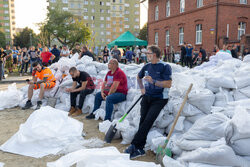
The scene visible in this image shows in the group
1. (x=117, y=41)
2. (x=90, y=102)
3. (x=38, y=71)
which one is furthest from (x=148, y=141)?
(x=117, y=41)

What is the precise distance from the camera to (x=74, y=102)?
5.42 m

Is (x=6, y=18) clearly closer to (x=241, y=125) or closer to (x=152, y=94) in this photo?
(x=152, y=94)

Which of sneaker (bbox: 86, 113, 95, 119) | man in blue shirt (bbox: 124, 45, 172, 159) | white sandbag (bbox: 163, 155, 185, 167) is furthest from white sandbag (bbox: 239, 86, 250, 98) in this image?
sneaker (bbox: 86, 113, 95, 119)

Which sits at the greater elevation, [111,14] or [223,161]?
[111,14]

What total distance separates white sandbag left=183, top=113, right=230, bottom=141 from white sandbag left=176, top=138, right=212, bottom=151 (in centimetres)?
5

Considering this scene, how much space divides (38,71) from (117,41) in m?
12.4

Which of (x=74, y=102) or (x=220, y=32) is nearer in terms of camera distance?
(x=74, y=102)

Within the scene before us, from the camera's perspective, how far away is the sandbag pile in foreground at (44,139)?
10.6 feet

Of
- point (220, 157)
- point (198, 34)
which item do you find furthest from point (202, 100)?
point (198, 34)

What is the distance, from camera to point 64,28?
115ft

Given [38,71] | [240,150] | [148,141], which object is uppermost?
[38,71]

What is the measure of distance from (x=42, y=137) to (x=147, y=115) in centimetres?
159

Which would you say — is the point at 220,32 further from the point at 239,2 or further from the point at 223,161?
the point at 223,161

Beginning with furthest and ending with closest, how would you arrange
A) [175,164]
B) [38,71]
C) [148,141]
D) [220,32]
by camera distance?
1. [220,32]
2. [38,71]
3. [148,141]
4. [175,164]
